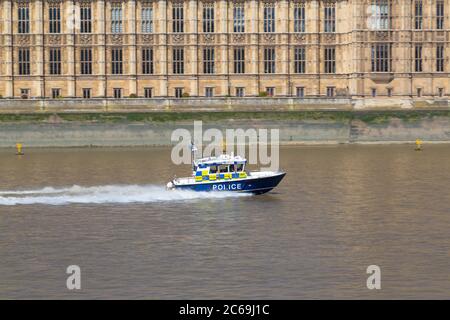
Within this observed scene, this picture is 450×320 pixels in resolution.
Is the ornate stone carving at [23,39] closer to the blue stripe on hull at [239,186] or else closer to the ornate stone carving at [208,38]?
the ornate stone carving at [208,38]

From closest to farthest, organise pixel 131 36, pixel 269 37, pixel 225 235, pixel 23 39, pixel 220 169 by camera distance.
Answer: pixel 225 235
pixel 220 169
pixel 23 39
pixel 131 36
pixel 269 37

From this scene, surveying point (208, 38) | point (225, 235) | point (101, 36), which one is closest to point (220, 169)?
point (225, 235)

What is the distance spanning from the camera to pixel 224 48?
126562 mm

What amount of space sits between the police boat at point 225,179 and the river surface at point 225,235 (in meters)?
0.97

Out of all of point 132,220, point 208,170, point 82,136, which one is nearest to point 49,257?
point 132,220

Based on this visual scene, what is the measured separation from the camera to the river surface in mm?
41688

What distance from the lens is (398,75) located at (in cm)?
12625

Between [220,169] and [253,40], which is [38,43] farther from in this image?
[220,169]

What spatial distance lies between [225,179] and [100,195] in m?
7.86

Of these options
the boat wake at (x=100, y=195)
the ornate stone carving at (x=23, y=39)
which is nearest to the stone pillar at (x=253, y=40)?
the ornate stone carving at (x=23, y=39)

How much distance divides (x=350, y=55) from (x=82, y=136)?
109ft

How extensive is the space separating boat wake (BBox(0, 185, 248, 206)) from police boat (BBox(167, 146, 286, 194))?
1.68 feet

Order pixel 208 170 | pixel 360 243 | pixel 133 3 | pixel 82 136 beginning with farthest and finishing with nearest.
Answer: pixel 133 3
pixel 82 136
pixel 208 170
pixel 360 243
